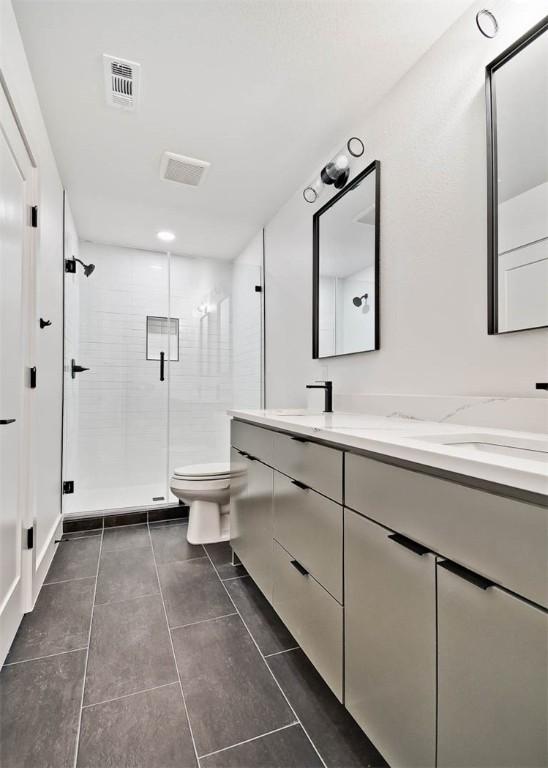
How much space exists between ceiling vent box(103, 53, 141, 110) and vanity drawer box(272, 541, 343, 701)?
2.07 m

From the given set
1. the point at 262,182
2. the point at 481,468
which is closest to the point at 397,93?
the point at 262,182

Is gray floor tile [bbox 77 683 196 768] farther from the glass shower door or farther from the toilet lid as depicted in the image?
the glass shower door

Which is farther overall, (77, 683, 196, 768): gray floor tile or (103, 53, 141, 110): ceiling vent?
(103, 53, 141, 110): ceiling vent

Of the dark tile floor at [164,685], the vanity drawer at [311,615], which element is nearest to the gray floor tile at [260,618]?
the dark tile floor at [164,685]

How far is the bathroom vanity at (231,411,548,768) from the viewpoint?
0.57 metres

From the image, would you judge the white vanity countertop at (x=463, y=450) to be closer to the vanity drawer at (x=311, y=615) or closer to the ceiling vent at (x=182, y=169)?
the vanity drawer at (x=311, y=615)

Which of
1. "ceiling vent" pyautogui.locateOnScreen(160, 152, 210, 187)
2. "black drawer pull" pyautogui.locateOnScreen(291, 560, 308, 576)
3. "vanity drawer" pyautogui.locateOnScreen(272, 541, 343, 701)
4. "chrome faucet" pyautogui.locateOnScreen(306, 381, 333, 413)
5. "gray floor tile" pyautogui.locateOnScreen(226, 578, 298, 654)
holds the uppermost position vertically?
"ceiling vent" pyautogui.locateOnScreen(160, 152, 210, 187)

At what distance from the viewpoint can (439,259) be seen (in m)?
1.46

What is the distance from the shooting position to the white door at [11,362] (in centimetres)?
132

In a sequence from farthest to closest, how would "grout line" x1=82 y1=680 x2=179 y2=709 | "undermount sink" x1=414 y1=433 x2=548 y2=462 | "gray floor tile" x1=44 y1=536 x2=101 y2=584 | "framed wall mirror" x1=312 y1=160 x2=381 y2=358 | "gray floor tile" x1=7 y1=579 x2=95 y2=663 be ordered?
1. "gray floor tile" x1=44 y1=536 x2=101 y2=584
2. "framed wall mirror" x1=312 y1=160 x2=381 y2=358
3. "gray floor tile" x1=7 y1=579 x2=95 y2=663
4. "grout line" x1=82 y1=680 x2=179 y2=709
5. "undermount sink" x1=414 y1=433 x2=548 y2=462

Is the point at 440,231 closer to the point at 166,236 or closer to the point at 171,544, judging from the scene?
the point at 171,544

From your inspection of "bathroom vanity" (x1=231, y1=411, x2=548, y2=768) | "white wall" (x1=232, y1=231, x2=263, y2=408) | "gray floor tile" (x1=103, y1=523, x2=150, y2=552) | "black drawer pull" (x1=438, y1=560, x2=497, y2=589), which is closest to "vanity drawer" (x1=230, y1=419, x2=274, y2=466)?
"bathroom vanity" (x1=231, y1=411, x2=548, y2=768)

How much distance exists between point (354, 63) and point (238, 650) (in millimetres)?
2396

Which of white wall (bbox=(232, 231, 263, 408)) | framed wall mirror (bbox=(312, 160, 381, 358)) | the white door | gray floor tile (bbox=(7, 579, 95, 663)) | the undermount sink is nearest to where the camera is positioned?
the undermount sink
